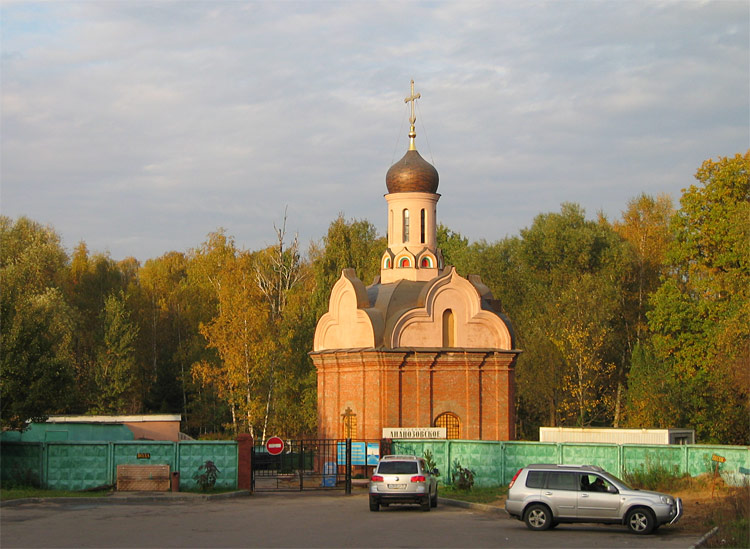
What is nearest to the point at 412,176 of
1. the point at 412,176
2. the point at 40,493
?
the point at 412,176

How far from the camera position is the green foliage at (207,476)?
1117 inches

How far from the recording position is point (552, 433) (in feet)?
119

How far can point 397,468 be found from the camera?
24.0 m

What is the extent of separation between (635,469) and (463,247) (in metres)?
36.8

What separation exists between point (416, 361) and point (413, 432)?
2.80 meters

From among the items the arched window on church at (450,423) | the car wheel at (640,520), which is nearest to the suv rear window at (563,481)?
the car wheel at (640,520)

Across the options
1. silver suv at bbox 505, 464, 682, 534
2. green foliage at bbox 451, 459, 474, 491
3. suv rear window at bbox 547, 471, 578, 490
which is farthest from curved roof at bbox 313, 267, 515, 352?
suv rear window at bbox 547, 471, 578, 490

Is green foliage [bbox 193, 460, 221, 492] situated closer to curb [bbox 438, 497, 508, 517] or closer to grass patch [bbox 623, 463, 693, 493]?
curb [bbox 438, 497, 508, 517]

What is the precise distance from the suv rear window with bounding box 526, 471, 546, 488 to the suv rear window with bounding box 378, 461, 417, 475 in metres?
4.14

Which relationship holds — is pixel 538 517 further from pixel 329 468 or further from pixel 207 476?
pixel 329 468

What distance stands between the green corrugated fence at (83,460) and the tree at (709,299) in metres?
21.7

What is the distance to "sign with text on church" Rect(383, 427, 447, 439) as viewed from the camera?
33625 mm

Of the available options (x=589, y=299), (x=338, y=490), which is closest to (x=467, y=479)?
(x=338, y=490)

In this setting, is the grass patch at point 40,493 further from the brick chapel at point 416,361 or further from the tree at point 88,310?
the tree at point 88,310
